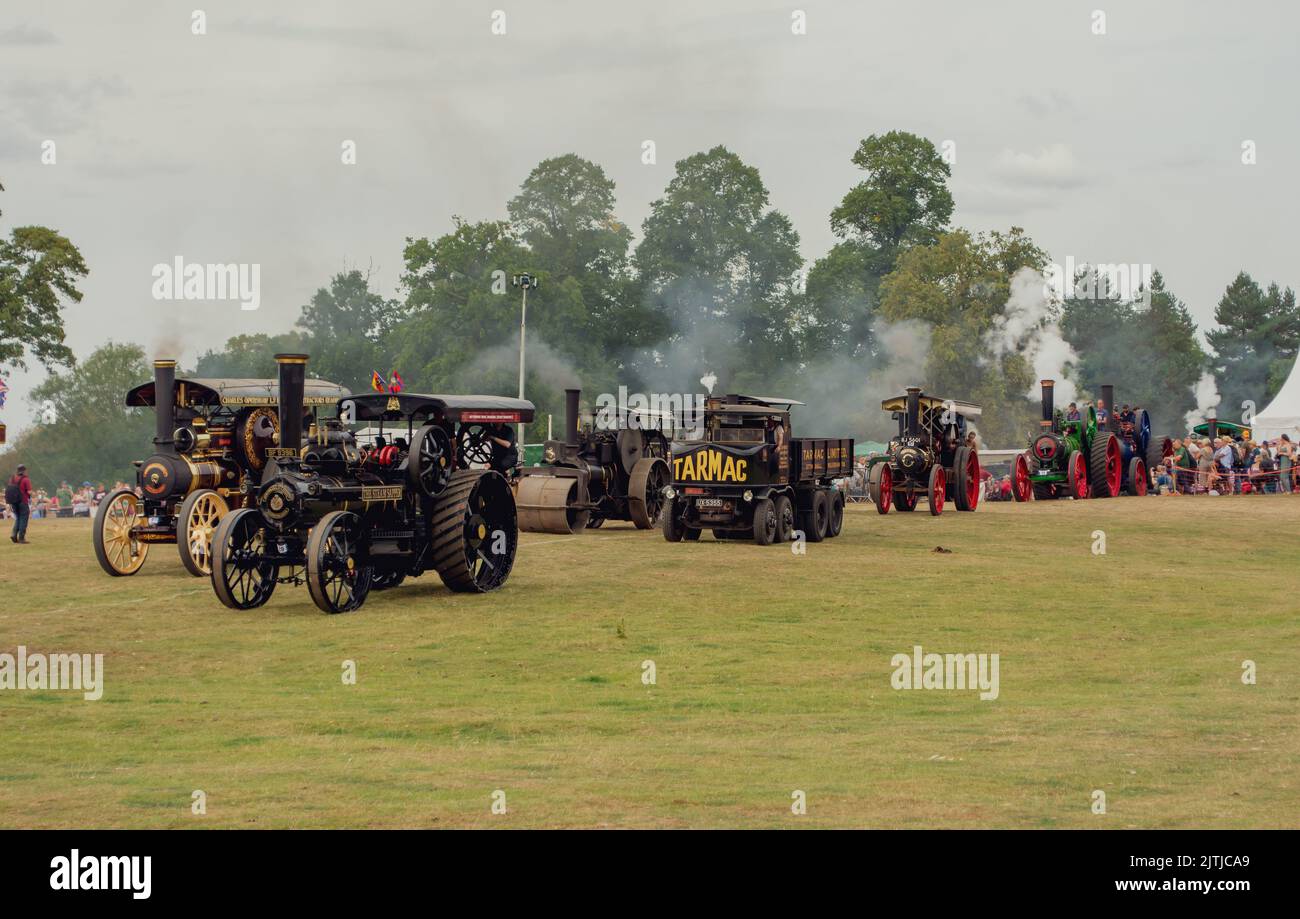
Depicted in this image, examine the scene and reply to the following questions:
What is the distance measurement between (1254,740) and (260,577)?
12454 millimetres

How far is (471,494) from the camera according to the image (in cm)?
2023

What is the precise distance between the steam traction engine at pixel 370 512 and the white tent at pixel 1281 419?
120 feet

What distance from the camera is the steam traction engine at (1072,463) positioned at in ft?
136

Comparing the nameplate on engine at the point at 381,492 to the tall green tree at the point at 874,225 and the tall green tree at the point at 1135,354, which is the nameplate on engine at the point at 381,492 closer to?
the tall green tree at the point at 874,225

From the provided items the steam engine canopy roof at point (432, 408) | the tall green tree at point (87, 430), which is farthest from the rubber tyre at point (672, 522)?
the tall green tree at point (87, 430)

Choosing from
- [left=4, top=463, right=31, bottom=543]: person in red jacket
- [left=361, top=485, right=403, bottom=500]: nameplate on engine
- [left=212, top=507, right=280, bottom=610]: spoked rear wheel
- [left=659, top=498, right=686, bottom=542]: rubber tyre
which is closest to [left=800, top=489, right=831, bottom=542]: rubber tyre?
[left=659, top=498, right=686, bottom=542]: rubber tyre

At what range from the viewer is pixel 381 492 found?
1920 centimetres

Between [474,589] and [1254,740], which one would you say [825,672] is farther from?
[474,589]

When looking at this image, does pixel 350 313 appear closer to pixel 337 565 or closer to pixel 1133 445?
pixel 1133 445

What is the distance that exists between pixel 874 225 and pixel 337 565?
7081cm

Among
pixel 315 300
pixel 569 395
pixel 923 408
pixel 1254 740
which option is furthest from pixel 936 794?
pixel 315 300

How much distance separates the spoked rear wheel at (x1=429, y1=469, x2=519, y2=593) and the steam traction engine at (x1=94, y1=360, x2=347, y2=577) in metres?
3.78

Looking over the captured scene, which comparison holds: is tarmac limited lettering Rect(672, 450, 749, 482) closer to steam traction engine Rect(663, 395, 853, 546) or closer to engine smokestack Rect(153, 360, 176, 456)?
steam traction engine Rect(663, 395, 853, 546)

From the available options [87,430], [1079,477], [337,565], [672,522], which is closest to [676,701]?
[337,565]
